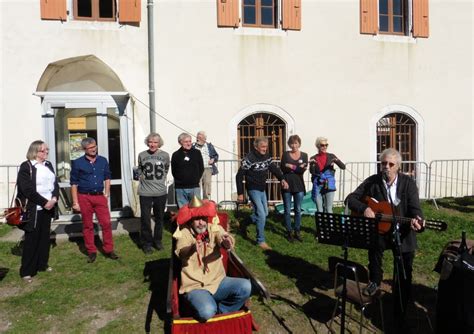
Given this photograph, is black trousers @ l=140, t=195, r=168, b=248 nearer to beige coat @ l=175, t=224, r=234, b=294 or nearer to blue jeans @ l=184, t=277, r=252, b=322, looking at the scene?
beige coat @ l=175, t=224, r=234, b=294

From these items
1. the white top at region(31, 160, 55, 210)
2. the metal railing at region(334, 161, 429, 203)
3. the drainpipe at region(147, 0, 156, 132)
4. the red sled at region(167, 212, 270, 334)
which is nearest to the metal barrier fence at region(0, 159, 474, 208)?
the metal railing at region(334, 161, 429, 203)

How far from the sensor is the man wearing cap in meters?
4.14

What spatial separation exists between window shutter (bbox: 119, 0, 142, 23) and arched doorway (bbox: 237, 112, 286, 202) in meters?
3.37

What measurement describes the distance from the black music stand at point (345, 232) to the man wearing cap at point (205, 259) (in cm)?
86

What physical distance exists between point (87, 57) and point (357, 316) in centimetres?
759

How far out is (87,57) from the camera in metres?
9.47

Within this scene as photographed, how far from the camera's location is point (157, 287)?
5531 millimetres

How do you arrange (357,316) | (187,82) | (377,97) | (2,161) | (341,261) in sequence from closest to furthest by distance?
(341,261), (357,316), (2,161), (187,82), (377,97)

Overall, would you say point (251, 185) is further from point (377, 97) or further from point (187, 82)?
point (377, 97)

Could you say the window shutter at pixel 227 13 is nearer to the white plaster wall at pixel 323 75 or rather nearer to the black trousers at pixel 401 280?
the white plaster wall at pixel 323 75

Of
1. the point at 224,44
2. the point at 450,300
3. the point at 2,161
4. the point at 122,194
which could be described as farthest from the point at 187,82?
the point at 450,300

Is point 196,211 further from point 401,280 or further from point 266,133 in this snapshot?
point 266,133

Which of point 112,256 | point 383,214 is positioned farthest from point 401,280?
point 112,256

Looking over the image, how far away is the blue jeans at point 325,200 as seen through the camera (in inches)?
314
